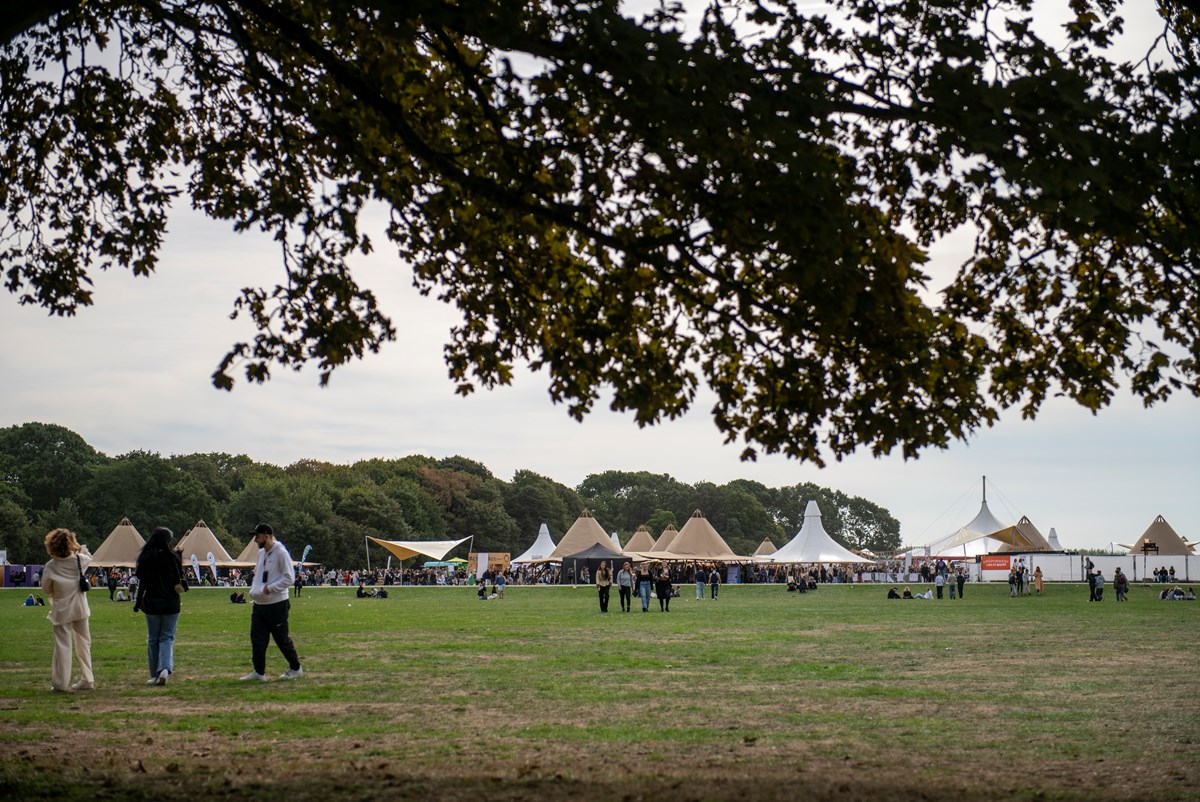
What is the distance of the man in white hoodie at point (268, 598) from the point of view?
15.5 m

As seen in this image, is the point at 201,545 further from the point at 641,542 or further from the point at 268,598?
the point at 268,598

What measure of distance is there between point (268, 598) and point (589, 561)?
70.7 m

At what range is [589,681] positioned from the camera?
15688 millimetres

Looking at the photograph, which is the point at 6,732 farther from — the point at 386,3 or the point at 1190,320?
the point at 1190,320

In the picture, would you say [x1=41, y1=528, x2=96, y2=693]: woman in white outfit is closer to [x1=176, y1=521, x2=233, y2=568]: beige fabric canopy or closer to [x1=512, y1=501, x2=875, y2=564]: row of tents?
[x1=512, y1=501, x2=875, y2=564]: row of tents

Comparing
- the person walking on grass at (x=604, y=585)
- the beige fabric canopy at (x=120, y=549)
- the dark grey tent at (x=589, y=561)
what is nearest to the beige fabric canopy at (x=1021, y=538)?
the dark grey tent at (x=589, y=561)

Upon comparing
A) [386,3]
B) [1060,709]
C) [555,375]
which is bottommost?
[1060,709]

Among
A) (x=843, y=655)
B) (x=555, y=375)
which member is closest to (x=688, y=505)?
(x=843, y=655)

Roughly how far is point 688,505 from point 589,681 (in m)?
168

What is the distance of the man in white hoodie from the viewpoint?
50.8 feet

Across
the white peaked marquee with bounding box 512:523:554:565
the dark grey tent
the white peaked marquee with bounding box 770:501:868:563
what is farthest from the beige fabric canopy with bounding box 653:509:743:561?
the white peaked marquee with bounding box 512:523:554:565

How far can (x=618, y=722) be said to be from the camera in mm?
11805

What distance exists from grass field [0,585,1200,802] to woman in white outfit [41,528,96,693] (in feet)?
1.34

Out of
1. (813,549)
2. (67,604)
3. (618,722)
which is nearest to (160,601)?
(67,604)
